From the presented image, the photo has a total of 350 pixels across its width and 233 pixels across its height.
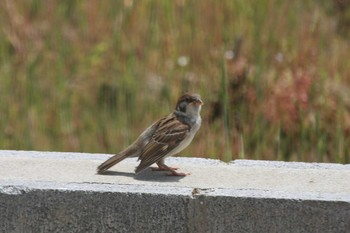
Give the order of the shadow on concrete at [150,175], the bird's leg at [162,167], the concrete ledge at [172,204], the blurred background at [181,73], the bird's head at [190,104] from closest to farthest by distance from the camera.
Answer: the concrete ledge at [172,204] < the shadow on concrete at [150,175] < the bird's leg at [162,167] < the bird's head at [190,104] < the blurred background at [181,73]

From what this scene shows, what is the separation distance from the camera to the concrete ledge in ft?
17.2

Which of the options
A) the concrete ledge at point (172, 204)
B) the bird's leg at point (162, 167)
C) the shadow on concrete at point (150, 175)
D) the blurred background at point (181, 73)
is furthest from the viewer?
the blurred background at point (181, 73)

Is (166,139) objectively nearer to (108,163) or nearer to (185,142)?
(185,142)

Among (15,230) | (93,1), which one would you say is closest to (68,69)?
(93,1)

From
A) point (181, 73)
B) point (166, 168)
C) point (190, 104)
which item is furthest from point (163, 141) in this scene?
point (181, 73)

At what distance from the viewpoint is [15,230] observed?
5.43m

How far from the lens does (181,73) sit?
863 cm

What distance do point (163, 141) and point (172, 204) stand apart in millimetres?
643

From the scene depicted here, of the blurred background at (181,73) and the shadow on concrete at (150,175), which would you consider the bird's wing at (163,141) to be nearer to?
the shadow on concrete at (150,175)

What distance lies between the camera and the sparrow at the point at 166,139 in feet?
19.1

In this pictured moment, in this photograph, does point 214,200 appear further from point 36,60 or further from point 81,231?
point 36,60

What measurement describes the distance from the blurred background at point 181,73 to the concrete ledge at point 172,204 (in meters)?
1.25

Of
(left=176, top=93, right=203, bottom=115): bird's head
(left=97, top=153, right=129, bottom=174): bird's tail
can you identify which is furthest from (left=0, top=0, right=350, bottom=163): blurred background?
(left=97, top=153, right=129, bottom=174): bird's tail

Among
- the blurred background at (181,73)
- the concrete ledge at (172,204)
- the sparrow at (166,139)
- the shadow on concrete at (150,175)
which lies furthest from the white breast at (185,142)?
the blurred background at (181,73)
